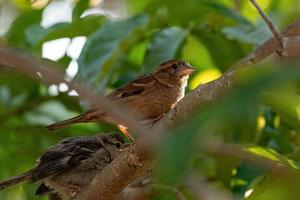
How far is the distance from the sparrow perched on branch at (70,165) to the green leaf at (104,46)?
515 millimetres

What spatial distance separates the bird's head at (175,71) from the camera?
18.1 ft

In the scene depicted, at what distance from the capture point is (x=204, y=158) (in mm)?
5594

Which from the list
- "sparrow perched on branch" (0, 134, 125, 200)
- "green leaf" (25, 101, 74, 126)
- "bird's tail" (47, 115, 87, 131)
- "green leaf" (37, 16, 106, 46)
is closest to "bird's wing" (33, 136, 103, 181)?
"sparrow perched on branch" (0, 134, 125, 200)

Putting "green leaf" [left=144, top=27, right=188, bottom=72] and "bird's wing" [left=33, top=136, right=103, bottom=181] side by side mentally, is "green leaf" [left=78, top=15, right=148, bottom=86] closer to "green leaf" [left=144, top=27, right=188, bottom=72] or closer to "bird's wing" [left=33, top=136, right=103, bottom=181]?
"green leaf" [left=144, top=27, right=188, bottom=72]

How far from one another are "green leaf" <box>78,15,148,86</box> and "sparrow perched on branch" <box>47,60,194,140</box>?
37 cm

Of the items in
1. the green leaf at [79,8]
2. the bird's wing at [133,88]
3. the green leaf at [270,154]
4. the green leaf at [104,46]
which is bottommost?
the green leaf at [270,154]

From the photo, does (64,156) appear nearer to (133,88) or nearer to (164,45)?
(133,88)

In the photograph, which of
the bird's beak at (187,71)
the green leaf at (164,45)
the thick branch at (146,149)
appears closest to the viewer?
the thick branch at (146,149)

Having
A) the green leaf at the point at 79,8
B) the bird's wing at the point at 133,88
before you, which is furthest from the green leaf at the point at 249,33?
the green leaf at the point at 79,8

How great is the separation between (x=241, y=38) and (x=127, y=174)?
5.63 feet

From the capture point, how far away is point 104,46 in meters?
4.92

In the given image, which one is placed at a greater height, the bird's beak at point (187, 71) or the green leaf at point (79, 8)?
the green leaf at point (79, 8)

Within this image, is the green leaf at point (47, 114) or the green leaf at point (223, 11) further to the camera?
the green leaf at point (47, 114)

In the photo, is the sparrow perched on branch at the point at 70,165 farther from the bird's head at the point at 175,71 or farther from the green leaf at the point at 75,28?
the green leaf at the point at 75,28
